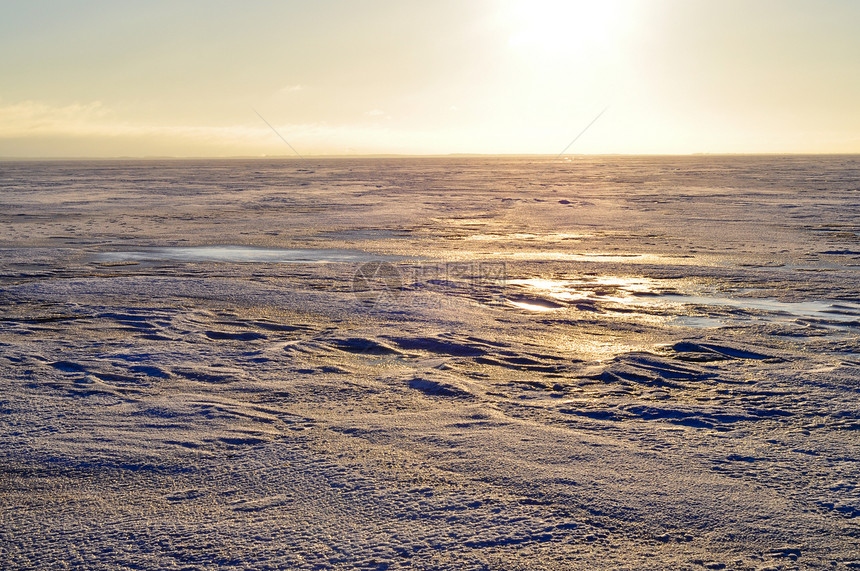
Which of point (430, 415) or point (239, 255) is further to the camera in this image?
point (239, 255)

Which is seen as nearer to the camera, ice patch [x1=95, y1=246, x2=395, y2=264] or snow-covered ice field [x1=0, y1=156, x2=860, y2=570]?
snow-covered ice field [x1=0, y1=156, x2=860, y2=570]

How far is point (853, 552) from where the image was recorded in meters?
3.21

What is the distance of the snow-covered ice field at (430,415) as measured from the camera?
3352mm

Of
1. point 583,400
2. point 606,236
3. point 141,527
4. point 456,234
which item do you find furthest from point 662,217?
point 141,527

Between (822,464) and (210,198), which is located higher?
(210,198)

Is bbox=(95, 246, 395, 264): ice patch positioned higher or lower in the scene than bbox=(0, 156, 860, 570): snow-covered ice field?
higher

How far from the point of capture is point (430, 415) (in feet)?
16.1

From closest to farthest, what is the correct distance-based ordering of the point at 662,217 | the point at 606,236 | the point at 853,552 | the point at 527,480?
the point at 853,552, the point at 527,480, the point at 606,236, the point at 662,217

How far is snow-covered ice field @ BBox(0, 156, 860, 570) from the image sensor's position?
3352 mm

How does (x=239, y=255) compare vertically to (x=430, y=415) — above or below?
above

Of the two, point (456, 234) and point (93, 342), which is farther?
point (456, 234)

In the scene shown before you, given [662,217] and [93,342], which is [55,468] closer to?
[93,342]

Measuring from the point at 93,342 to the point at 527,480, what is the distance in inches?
190

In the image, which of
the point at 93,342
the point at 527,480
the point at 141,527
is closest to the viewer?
the point at 141,527
